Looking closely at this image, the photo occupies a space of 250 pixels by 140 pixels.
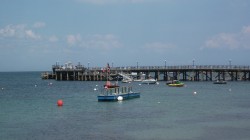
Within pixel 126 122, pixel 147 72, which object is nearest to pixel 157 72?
pixel 147 72

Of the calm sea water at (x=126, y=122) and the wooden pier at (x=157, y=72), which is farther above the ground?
the wooden pier at (x=157, y=72)

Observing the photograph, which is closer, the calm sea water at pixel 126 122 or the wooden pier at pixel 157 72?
the calm sea water at pixel 126 122

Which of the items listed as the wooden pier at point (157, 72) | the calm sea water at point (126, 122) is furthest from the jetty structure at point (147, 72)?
the calm sea water at point (126, 122)

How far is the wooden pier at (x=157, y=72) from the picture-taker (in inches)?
4599

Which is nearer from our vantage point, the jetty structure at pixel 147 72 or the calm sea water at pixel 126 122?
the calm sea water at pixel 126 122

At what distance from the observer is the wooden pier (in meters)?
117

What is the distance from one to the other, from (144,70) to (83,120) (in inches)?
3435

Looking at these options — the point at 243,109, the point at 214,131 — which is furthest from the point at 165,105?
the point at 214,131

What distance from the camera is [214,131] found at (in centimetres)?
3362

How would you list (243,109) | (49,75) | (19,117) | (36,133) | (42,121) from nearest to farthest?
1. (36,133)
2. (42,121)
3. (19,117)
4. (243,109)
5. (49,75)

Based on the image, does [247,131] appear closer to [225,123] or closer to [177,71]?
[225,123]

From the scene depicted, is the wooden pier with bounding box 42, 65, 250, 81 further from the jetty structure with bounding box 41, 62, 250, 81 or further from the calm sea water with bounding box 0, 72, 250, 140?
the calm sea water with bounding box 0, 72, 250, 140

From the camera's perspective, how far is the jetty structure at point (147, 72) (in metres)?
117

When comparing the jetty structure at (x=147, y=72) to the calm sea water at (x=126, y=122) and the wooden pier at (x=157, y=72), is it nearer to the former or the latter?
the wooden pier at (x=157, y=72)
